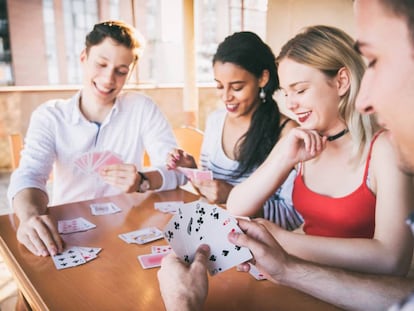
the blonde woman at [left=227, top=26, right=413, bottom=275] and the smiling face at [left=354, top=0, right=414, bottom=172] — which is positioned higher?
the smiling face at [left=354, top=0, right=414, bottom=172]

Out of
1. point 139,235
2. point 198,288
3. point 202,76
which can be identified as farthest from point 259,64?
point 202,76

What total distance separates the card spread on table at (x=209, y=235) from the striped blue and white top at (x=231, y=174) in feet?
2.49

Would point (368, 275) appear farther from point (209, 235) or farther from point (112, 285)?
point (112, 285)

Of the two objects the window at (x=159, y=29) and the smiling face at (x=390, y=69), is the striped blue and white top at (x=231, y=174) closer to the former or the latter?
the smiling face at (x=390, y=69)

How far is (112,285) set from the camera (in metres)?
1.15

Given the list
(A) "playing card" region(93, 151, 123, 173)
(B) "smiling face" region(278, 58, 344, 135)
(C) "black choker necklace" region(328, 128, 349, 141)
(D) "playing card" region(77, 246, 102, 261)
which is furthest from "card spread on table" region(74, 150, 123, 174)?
(C) "black choker necklace" region(328, 128, 349, 141)

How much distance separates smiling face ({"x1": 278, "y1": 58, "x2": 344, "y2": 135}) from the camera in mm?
1532

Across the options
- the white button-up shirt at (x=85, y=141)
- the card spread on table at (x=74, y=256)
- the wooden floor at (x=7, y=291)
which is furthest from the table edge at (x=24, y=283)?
the wooden floor at (x=7, y=291)

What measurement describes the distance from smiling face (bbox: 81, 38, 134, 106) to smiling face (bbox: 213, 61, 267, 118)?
562mm

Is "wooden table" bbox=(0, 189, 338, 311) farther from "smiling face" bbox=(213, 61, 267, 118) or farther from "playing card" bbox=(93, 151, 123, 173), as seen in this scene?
"smiling face" bbox=(213, 61, 267, 118)

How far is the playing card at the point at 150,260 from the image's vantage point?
1.26 m

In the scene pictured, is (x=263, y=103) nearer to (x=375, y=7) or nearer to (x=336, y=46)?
(x=336, y=46)

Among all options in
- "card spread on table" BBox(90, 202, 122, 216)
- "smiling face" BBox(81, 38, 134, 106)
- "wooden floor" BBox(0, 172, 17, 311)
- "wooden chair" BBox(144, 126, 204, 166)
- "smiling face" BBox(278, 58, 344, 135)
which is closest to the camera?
"smiling face" BBox(278, 58, 344, 135)

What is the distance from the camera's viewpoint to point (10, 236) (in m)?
1.53
